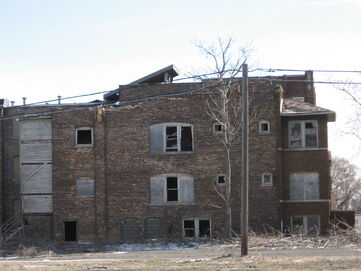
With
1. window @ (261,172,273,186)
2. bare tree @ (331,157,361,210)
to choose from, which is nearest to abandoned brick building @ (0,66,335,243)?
window @ (261,172,273,186)

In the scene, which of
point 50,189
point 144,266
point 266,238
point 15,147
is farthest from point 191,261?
point 15,147

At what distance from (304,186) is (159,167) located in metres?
8.43

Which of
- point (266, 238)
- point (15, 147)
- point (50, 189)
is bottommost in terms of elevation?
point (266, 238)

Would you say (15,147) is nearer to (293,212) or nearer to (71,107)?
(71,107)

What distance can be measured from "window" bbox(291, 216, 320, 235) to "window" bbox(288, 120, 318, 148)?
13.5ft

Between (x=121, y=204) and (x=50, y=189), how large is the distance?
4617 mm

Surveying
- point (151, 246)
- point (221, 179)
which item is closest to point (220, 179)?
point (221, 179)

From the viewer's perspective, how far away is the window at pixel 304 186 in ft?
113

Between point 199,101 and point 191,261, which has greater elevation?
point 199,101

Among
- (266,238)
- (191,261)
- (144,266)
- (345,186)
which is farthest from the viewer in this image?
(345,186)

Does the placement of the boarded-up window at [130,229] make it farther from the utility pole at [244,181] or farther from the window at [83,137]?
the utility pole at [244,181]

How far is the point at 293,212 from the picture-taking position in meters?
34.4

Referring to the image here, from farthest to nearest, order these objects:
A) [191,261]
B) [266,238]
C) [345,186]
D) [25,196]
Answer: [345,186] → [25,196] → [266,238] → [191,261]

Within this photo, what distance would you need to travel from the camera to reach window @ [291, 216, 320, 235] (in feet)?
112
